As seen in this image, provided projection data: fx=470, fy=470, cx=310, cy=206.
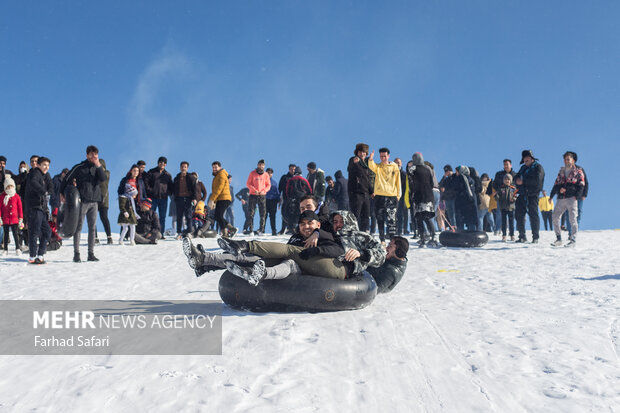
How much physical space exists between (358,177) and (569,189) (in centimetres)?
491

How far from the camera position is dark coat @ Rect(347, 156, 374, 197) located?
920 centimetres

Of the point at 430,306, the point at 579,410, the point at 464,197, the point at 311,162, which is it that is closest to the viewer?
the point at 579,410

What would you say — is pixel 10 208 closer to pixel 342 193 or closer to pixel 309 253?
pixel 309 253

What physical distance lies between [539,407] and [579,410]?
7.6 inches

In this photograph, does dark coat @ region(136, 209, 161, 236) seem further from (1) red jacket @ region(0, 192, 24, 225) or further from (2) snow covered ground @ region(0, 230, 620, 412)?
(2) snow covered ground @ region(0, 230, 620, 412)

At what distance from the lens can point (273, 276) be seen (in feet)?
13.8

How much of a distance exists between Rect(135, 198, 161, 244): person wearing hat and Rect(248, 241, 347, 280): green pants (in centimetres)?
803

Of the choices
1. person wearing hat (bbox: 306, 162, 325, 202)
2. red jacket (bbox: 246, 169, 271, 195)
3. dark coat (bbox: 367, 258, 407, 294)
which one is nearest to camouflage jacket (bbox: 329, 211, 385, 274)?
dark coat (bbox: 367, 258, 407, 294)

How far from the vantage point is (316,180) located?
13758 millimetres

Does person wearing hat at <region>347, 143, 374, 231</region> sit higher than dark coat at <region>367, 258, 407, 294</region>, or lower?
higher

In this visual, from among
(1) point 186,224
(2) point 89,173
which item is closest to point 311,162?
(1) point 186,224

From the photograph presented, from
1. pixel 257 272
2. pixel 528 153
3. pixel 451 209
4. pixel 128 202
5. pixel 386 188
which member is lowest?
pixel 257 272

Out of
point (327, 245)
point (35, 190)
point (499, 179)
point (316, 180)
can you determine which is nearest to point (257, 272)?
point (327, 245)

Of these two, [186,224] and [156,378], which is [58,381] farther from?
[186,224]
